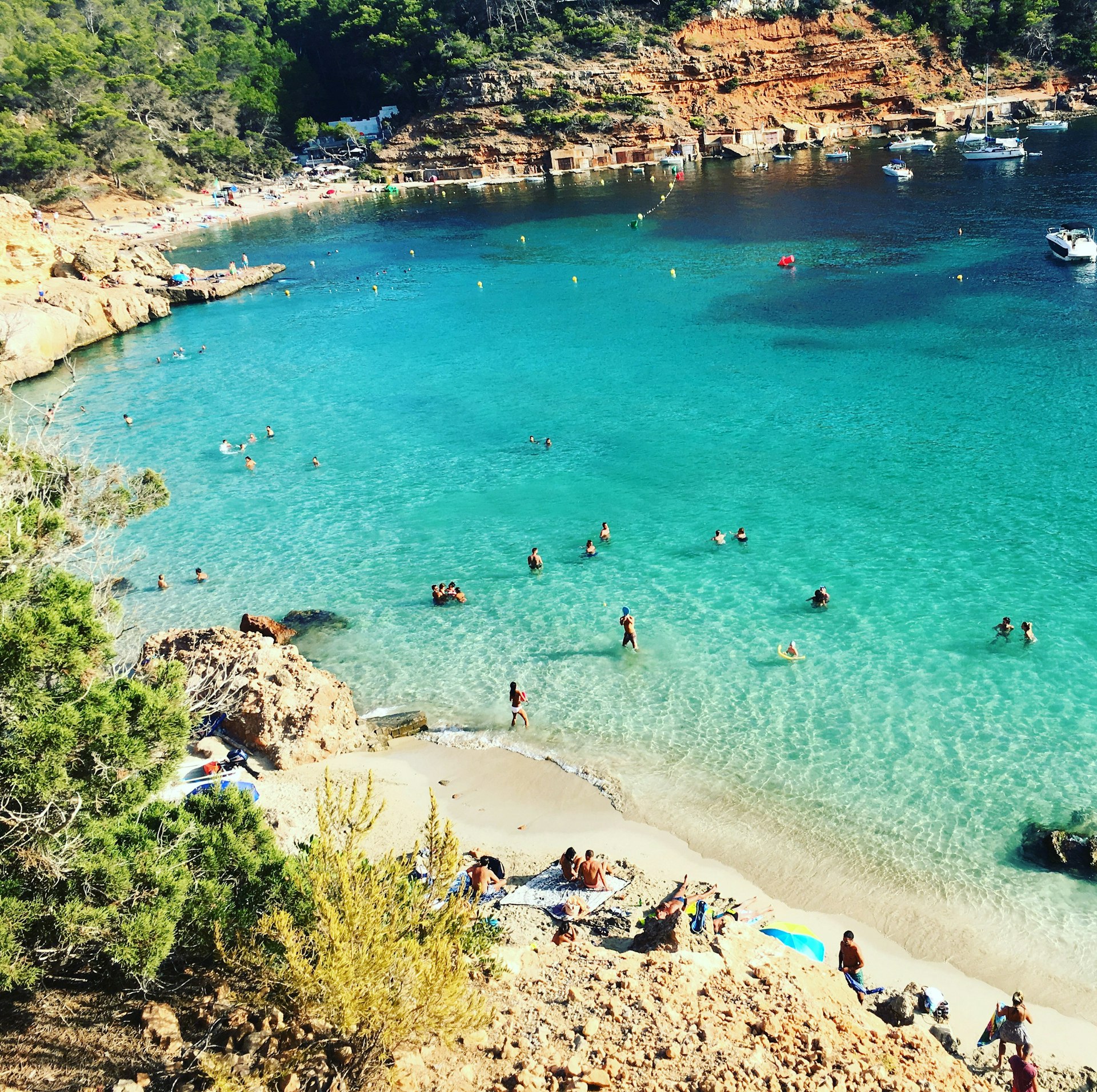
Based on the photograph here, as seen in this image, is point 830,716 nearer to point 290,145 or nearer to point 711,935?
point 711,935

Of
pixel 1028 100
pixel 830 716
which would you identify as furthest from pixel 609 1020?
pixel 1028 100

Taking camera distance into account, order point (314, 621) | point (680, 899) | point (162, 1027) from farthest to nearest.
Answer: point (314, 621) < point (680, 899) < point (162, 1027)

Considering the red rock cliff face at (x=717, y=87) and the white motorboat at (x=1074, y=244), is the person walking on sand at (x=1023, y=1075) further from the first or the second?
the red rock cliff face at (x=717, y=87)

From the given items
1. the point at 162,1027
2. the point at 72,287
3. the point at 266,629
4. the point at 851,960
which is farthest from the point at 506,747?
the point at 72,287

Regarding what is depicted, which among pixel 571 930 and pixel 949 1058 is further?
pixel 571 930

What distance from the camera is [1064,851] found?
642 inches

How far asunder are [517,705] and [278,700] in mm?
5676

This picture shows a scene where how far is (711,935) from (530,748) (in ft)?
24.0

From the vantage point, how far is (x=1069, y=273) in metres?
51.3

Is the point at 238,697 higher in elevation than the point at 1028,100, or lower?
lower

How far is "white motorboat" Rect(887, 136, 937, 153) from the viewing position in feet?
324

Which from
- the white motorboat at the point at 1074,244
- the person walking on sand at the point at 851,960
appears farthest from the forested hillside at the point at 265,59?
the person walking on sand at the point at 851,960

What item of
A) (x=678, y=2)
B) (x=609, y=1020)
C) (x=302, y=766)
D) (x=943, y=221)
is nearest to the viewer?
(x=609, y=1020)

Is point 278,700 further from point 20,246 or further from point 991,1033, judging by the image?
point 20,246
